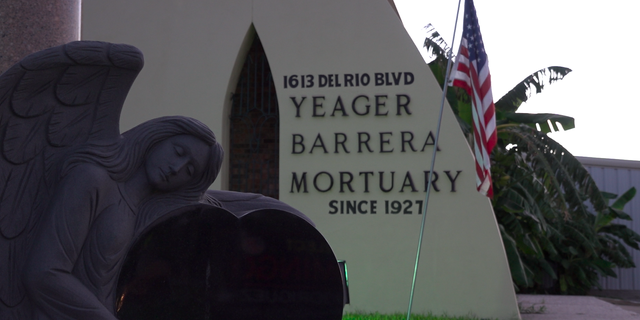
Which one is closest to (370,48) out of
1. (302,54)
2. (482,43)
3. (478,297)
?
(302,54)

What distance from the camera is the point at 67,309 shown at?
251cm

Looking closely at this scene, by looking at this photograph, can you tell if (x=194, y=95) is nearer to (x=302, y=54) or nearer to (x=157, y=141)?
(x=302, y=54)

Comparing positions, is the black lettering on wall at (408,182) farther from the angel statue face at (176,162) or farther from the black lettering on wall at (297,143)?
Answer: the angel statue face at (176,162)

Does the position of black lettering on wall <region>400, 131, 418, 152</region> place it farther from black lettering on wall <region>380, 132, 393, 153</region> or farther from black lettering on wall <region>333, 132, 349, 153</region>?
black lettering on wall <region>333, 132, 349, 153</region>

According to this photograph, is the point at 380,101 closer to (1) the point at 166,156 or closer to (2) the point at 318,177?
(2) the point at 318,177

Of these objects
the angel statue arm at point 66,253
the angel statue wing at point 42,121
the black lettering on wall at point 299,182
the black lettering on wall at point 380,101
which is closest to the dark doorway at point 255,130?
the black lettering on wall at point 299,182

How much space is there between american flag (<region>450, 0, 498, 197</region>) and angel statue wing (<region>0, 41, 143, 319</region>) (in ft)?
15.2

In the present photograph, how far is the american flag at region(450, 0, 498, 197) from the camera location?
263 inches

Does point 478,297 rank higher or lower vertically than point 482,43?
lower

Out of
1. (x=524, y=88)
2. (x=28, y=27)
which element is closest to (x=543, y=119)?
(x=524, y=88)

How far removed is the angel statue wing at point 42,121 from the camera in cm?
256

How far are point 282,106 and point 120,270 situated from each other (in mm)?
6388

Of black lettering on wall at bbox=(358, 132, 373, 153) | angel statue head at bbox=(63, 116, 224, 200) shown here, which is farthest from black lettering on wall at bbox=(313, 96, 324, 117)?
angel statue head at bbox=(63, 116, 224, 200)

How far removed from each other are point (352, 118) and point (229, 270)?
6049 millimetres
